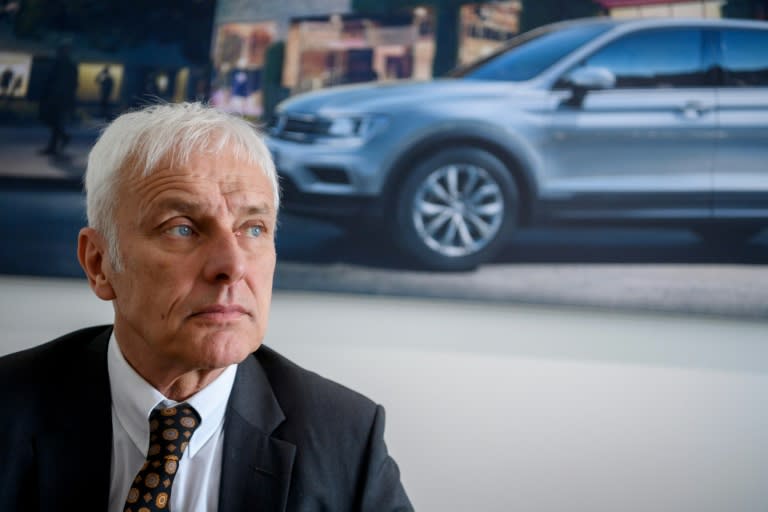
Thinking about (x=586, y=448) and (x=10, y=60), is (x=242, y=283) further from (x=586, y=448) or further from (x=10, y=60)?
(x=10, y=60)

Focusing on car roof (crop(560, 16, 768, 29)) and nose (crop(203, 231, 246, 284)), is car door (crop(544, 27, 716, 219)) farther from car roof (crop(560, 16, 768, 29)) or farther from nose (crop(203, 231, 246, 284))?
nose (crop(203, 231, 246, 284))

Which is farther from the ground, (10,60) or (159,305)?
(10,60)

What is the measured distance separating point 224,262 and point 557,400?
50.8 inches

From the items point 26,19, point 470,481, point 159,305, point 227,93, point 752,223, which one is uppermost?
point 26,19

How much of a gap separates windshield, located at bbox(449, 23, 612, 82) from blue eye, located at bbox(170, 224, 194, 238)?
49.0 inches

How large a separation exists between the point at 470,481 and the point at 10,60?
1730 millimetres

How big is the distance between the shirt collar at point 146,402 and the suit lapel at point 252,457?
0.06 ft

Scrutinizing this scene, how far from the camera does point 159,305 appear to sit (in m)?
1.11

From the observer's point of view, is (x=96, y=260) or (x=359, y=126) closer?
(x=96, y=260)

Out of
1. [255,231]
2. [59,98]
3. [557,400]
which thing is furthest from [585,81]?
[59,98]

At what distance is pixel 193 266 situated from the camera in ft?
3.64

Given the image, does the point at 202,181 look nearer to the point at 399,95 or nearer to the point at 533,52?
the point at 399,95

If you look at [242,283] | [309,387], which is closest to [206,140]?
[242,283]

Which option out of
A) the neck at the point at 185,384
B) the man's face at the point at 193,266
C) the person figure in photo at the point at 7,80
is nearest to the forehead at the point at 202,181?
the man's face at the point at 193,266
